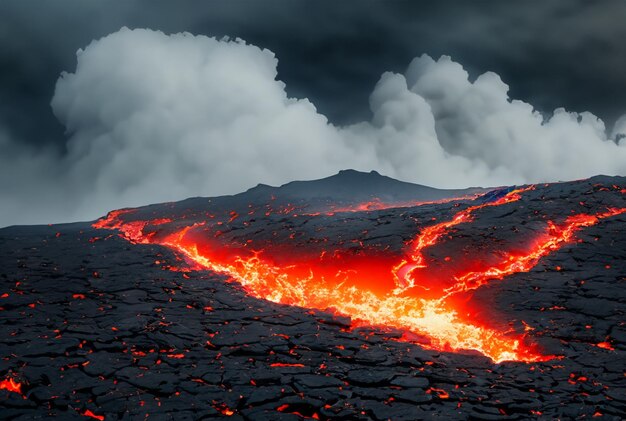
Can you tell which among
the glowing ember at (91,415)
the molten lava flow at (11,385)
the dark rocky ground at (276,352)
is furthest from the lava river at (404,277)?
the molten lava flow at (11,385)

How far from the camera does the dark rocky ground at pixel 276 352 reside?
25.5 feet

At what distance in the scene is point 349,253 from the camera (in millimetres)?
16844

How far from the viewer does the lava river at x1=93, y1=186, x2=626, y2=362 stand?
11633 millimetres

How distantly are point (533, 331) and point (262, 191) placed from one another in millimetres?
28656

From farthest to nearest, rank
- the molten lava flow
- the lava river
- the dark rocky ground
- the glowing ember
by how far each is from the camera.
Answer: the lava river, the molten lava flow, the dark rocky ground, the glowing ember

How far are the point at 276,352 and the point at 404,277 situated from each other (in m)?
6.56

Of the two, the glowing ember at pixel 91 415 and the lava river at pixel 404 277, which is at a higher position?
the lava river at pixel 404 277

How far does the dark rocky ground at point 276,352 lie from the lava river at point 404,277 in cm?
61

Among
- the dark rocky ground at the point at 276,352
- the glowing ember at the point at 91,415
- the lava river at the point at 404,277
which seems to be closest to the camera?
the glowing ember at the point at 91,415

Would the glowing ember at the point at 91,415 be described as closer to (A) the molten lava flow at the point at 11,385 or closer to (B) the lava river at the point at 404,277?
(A) the molten lava flow at the point at 11,385

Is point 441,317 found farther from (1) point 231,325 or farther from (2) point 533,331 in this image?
(1) point 231,325

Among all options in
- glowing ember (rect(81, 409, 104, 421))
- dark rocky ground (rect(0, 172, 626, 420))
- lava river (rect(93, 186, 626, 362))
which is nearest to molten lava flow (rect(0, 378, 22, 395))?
dark rocky ground (rect(0, 172, 626, 420))

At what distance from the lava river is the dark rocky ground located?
0.61 metres

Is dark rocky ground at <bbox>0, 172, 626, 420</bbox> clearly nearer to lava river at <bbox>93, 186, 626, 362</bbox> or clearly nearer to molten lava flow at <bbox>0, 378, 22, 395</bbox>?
molten lava flow at <bbox>0, 378, 22, 395</bbox>
